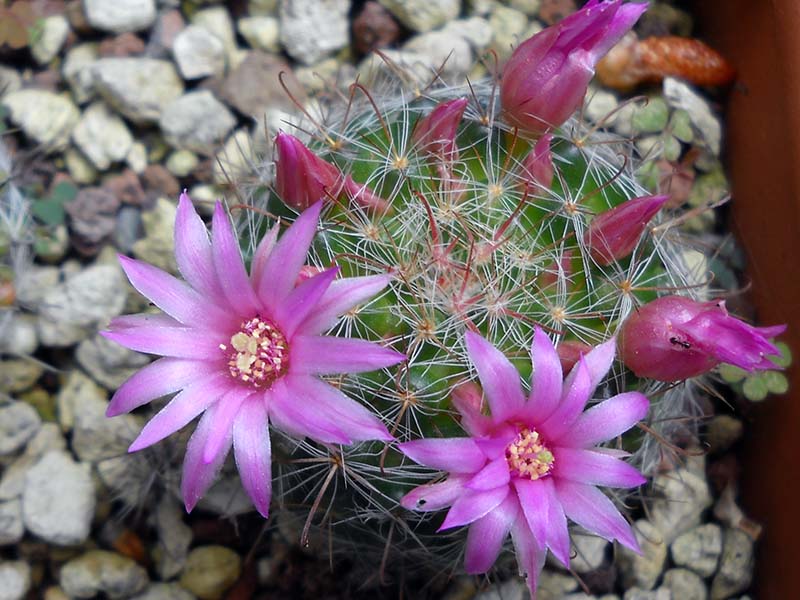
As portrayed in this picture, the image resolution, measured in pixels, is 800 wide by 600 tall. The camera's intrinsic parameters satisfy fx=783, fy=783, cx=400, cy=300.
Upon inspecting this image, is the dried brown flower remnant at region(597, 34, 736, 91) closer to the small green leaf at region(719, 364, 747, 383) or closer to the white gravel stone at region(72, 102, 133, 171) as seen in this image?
the small green leaf at region(719, 364, 747, 383)

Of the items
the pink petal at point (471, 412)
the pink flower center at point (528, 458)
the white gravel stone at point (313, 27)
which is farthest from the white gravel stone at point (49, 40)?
the pink flower center at point (528, 458)

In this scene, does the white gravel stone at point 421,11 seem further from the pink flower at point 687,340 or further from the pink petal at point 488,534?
the pink petal at point 488,534

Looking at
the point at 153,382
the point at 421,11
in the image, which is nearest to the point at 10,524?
the point at 153,382

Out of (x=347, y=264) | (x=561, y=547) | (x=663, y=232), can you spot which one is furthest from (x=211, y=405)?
(x=663, y=232)

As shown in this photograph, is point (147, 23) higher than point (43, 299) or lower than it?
higher

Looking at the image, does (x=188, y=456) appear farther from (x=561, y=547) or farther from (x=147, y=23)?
(x=147, y=23)
